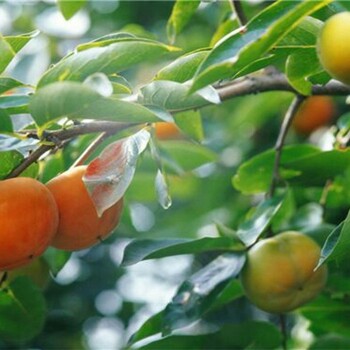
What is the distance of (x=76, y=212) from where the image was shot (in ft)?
4.06

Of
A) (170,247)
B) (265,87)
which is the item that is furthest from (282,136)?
(170,247)

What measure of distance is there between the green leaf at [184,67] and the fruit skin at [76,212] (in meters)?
0.18

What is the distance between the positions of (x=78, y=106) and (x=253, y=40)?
0.20 metres

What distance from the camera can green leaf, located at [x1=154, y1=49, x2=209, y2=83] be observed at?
1158 mm

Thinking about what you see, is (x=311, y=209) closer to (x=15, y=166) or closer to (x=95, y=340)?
(x=15, y=166)

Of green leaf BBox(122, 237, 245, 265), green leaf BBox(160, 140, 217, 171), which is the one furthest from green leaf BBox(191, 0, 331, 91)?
green leaf BBox(160, 140, 217, 171)

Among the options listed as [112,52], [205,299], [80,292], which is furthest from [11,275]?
[80,292]

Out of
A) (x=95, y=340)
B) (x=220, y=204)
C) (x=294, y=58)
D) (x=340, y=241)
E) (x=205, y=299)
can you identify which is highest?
(x=294, y=58)

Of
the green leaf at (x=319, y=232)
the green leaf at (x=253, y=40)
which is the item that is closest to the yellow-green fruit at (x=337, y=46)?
the green leaf at (x=253, y=40)

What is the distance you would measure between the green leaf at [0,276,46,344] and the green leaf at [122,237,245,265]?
0.99 ft

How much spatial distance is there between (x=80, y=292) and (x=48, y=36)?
0.78 m

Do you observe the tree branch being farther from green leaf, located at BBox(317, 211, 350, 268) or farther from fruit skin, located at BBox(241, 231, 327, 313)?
green leaf, located at BBox(317, 211, 350, 268)

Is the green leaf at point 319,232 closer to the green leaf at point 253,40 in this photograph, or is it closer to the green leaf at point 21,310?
the green leaf at point 21,310

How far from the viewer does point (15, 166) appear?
123 cm
